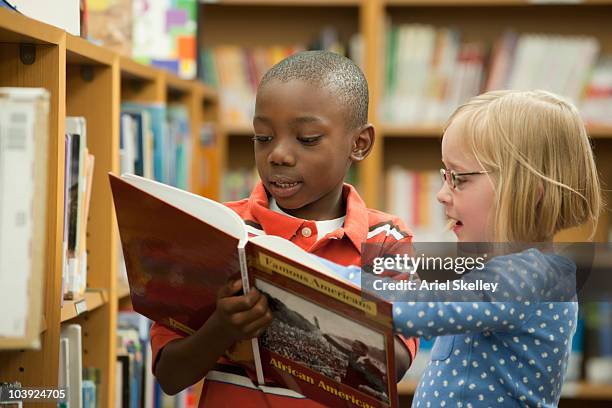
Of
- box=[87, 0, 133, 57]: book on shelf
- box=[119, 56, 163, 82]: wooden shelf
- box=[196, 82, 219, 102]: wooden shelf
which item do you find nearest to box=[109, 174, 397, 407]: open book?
box=[119, 56, 163, 82]: wooden shelf

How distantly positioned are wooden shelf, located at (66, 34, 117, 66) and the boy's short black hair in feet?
1.15

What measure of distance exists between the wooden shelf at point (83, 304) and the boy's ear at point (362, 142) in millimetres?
542

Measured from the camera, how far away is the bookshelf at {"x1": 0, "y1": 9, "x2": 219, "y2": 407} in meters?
1.27

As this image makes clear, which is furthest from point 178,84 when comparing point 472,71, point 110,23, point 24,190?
point 24,190

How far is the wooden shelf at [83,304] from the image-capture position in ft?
4.70

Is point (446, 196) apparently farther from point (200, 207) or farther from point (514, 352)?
point (200, 207)

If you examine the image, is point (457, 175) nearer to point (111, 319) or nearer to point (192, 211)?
point (192, 211)

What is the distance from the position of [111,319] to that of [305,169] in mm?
665

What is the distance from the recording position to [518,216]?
1.18 meters

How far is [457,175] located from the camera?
48.4 inches

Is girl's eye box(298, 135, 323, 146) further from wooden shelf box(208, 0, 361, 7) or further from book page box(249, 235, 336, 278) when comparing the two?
wooden shelf box(208, 0, 361, 7)

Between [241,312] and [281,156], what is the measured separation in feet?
0.81

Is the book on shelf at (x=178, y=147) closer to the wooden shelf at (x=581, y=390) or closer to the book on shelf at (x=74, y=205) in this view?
the book on shelf at (x=74, y=205)

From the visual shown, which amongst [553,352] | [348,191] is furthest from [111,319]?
[553,352]
